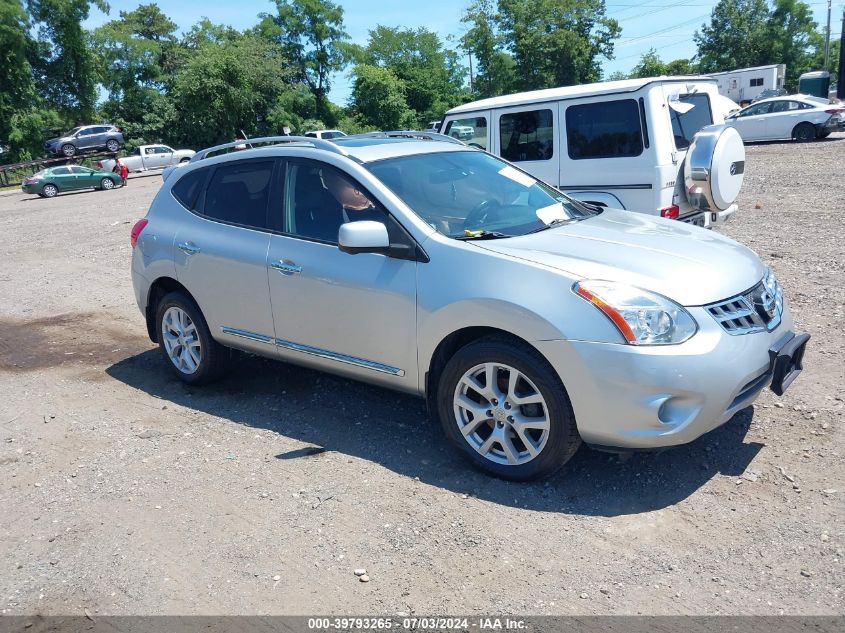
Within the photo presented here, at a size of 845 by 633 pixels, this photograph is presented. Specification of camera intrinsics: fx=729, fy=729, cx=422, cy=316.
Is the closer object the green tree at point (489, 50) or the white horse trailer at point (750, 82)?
the white horse trailer at point (750, 82)

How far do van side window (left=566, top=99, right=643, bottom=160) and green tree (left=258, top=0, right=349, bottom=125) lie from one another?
5446 cm

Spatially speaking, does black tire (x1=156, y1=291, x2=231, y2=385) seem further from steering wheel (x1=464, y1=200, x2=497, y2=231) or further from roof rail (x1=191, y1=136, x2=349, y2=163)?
steering wheel (x1=464, y1=200, x2=497, y2=231)

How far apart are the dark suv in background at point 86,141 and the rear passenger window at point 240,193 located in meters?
42.0

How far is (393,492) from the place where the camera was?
3969 mm

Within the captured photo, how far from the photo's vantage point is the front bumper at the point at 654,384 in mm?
3461

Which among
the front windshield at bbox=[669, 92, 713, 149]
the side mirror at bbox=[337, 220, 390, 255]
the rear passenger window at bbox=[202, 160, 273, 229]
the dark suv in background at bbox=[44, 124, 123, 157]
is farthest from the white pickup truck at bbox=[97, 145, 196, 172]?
the side mirror at bbox=[337, 220, 390, 255]

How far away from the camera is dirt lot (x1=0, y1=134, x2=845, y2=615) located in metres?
3.12

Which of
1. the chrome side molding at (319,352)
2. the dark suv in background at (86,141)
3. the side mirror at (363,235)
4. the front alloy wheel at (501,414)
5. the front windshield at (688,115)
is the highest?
the dark suv in background at (86,141)

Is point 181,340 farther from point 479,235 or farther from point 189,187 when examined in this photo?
point 479,235

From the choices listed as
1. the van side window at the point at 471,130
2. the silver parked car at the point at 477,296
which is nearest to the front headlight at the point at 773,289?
the silver parked car at the point at 477,296

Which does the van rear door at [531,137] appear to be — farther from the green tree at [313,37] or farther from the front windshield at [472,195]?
the green tree at [313,37]

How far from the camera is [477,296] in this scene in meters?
3.86

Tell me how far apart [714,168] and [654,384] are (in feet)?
15.7

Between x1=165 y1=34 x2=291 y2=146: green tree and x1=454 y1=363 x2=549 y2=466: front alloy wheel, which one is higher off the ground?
x1=165 y1=34 x2=291 y2=146: green tree
